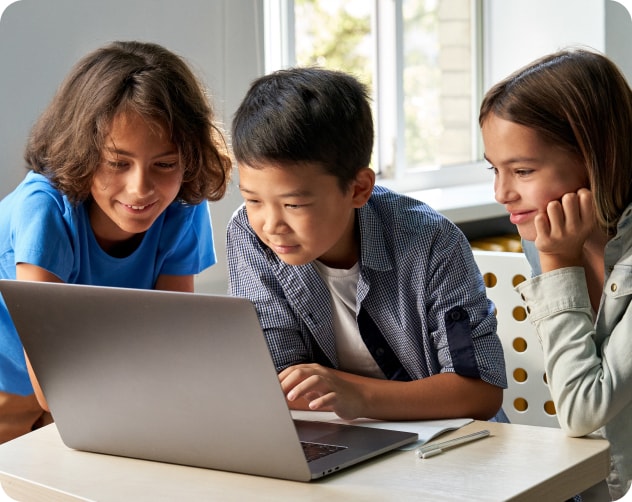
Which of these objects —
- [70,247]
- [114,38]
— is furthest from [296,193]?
[114,38]

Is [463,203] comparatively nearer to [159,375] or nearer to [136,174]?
[136,174]

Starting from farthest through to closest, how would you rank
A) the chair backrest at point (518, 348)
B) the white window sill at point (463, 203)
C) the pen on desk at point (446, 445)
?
the white window sill at point (463, 203) → the chair backrest at point (518, 348) → the pen on desk at point (446, 445)

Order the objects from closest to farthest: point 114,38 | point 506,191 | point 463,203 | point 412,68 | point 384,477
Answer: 1. point 384,477
2. point 506,191
3. point 114,38
4. point 463,203
5. point 412,68

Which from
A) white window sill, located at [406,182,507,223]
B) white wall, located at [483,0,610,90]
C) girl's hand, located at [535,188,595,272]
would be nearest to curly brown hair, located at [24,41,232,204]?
girl's hand, located at [535,188,595,272]

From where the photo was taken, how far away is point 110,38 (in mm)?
1854

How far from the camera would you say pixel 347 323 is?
1377mm

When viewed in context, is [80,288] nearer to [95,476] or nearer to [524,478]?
[95,476]

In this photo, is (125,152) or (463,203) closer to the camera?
(125,152)

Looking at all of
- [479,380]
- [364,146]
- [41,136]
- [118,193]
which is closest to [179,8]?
[41,136]

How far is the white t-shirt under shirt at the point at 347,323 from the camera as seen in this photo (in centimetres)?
138

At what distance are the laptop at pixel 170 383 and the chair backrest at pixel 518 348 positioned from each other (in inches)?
23.9

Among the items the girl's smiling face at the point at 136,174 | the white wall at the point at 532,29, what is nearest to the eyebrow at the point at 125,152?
the girl's smiling face at the point at 136,174

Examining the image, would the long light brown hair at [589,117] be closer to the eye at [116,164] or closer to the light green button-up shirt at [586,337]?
the light green button-up shirt at [586,337]

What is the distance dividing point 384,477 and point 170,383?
236mm
